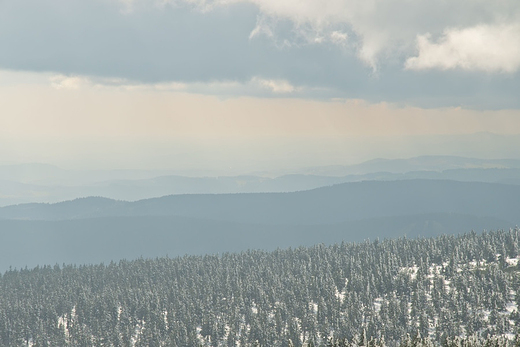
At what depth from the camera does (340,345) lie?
15075cm

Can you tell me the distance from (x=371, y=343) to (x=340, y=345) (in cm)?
679

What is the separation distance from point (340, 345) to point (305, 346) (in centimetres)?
828

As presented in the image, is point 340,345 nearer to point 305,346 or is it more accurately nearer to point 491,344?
point 305,346

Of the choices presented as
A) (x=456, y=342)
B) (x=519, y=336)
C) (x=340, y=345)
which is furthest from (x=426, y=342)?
(x=519, y=336)

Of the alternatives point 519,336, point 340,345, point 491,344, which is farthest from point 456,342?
point 519,336

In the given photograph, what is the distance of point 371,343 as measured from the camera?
148750 millimetres

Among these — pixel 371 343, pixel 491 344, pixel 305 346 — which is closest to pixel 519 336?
pixel 491 344

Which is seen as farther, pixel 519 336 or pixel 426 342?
pixel 519 336

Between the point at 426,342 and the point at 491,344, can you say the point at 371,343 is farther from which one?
the point at 491,344

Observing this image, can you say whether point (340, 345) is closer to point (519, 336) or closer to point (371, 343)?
point (371, 343)

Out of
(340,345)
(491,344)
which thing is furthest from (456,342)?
(340,345)

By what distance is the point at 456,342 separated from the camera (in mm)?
147500

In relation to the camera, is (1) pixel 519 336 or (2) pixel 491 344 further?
(1) pixel 519 336

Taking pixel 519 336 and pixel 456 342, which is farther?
pixel 519 336
